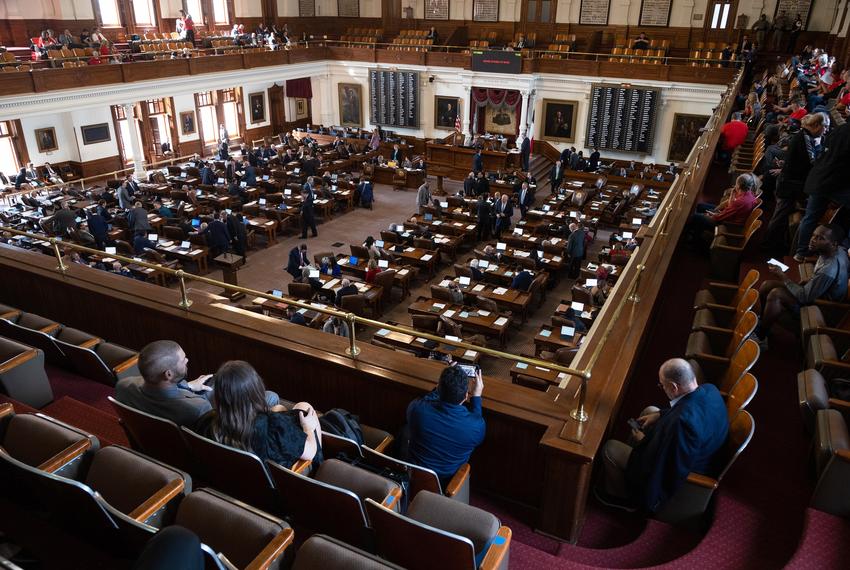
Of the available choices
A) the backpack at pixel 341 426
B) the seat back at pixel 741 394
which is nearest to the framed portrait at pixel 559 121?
the seat back at pixel 741 394

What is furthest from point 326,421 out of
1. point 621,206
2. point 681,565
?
point 621,206

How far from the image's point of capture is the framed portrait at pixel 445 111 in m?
24.2

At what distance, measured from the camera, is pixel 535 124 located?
23281 mm

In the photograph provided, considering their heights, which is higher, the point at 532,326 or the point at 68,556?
the point at 68,556

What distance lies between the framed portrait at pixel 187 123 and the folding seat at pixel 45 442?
2259 centimetres

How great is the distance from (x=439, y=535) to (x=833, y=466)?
2.25 m

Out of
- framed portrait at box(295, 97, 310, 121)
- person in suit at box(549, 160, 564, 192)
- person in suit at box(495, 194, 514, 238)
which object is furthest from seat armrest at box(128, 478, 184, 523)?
framed portrait at box(295, 97, 310, 121)

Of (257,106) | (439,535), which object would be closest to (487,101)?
(257,106)

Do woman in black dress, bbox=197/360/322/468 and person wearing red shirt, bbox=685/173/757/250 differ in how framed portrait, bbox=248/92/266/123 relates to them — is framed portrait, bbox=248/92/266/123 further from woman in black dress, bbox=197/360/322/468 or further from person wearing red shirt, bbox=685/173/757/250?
woman in black dress, bbox=197/360/322/468

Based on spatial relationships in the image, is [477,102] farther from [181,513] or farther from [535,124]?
[181,513]

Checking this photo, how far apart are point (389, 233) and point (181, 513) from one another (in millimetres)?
11587

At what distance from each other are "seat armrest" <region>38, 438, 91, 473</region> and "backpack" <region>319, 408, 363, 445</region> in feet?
4.15

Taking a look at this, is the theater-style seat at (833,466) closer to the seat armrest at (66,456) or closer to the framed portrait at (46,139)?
the seat armrest at (66,456)

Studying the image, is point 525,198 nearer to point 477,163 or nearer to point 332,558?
point 477,163
